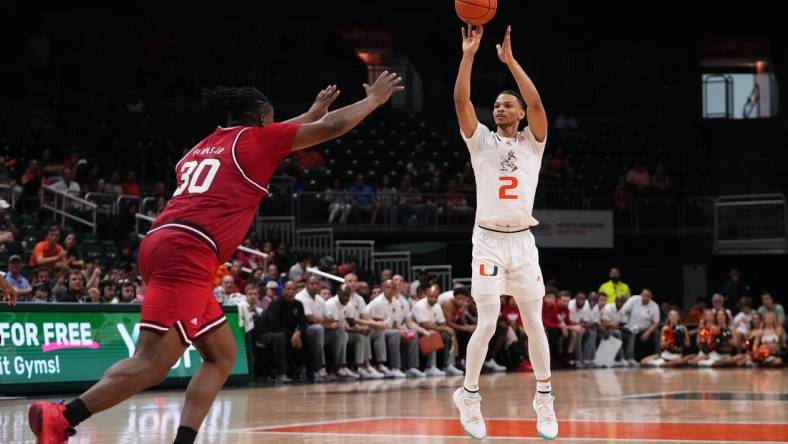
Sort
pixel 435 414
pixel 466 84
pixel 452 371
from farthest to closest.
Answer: pixel 452 371 → pixel 435 414 → pixel 466 84

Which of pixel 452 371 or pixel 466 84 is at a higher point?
pixel 466 84

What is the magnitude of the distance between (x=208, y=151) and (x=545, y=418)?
140 inches

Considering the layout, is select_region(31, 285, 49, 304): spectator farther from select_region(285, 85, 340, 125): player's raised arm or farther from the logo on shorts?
select_region(285, 85, 340, 125): player's raised arm

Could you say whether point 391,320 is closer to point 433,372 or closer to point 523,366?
point 433,372

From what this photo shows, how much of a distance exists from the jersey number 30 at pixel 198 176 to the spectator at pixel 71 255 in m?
11.1

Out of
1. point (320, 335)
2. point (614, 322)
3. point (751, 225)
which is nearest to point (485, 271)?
point (320, 335)

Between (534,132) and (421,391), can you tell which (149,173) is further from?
(534,132)

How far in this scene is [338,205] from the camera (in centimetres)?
2552

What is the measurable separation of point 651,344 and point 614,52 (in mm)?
14322

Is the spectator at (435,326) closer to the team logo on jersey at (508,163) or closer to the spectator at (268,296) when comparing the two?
the spectator at (268,296)

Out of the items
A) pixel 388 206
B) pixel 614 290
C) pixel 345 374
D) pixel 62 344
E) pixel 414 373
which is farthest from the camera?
pixel 388 206

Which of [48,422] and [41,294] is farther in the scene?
[41,294]

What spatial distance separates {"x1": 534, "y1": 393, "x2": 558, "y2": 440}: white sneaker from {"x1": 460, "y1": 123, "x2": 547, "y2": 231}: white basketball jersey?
125cm

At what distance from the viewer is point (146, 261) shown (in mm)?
6191
